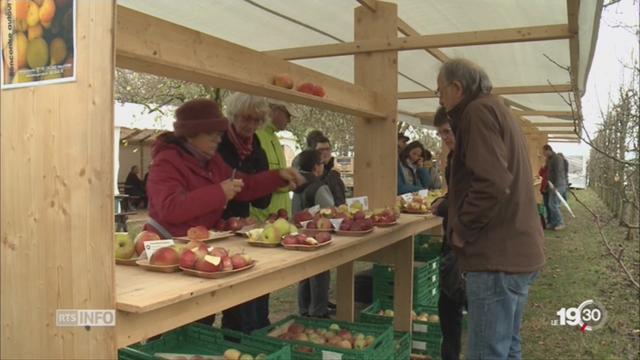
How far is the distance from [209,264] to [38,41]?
2.77ft

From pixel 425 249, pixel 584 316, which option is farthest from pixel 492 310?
pixel 584 316

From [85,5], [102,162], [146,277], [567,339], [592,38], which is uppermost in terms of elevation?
[592,38]

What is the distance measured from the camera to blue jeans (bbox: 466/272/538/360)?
218cm

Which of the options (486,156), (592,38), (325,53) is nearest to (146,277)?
(486,156)

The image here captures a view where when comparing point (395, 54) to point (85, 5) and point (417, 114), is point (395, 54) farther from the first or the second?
point (417, 114)

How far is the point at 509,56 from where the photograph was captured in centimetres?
530

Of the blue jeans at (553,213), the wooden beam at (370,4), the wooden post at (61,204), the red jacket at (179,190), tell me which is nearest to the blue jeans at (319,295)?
the red jacket at (179,190)

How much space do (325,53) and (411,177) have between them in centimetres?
254

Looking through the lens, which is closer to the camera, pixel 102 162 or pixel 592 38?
pixel 102 162

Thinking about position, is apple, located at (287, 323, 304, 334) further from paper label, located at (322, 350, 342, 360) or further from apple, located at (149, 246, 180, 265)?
apple, located at (149, 246, 180, 265)

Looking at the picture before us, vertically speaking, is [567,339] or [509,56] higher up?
[509,56]

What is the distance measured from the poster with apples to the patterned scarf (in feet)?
5.25

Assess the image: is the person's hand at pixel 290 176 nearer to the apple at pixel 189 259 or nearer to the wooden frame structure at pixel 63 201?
the apple at pixel 189 259

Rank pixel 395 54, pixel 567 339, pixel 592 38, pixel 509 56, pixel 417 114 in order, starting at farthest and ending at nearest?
pixel 417 114 → pixel 509 56 → pixel 567 339 → pixel 395 54 → pixel 592 38
